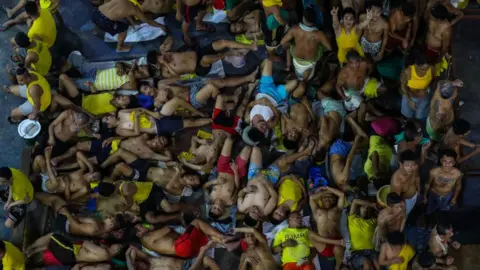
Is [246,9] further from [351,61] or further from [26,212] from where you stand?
[26,212]

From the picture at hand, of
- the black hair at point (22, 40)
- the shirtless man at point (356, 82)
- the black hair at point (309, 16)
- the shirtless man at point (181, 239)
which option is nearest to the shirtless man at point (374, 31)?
the shirtless man at point (356, 82)

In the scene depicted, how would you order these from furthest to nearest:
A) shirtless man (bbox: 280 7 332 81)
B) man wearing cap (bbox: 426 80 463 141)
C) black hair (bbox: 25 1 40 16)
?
black hair (bbox: 25 1 40 16) < shirtless man (bbox: 280 7 332 81) < man wearing cap (bbox: 426 80 463 141)

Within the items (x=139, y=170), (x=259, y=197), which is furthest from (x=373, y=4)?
(x=139, y=170)

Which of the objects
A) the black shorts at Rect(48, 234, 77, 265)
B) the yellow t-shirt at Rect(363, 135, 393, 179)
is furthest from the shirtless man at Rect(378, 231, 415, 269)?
the black shorts at Rect(48, 234, 77, 265)

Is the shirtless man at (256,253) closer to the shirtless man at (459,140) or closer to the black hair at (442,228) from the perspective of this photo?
the black hair at (442,228)

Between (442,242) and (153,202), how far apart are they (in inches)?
136

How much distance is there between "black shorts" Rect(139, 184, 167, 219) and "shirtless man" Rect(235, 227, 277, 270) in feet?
3.90

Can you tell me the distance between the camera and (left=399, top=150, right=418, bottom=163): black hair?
22.0 ft

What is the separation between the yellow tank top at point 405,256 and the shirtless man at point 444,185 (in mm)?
767

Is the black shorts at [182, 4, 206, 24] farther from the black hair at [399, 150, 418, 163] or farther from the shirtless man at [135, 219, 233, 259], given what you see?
the black hair at [399, 150, 418, 163]

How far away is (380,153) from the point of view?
7.43 metres

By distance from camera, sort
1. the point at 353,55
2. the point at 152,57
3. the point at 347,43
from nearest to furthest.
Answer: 1. the point at 353,55
2. the point at 347,43
3. the point at 152,57

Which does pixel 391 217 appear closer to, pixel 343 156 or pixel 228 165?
pixel 343 156

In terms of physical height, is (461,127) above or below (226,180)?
above
